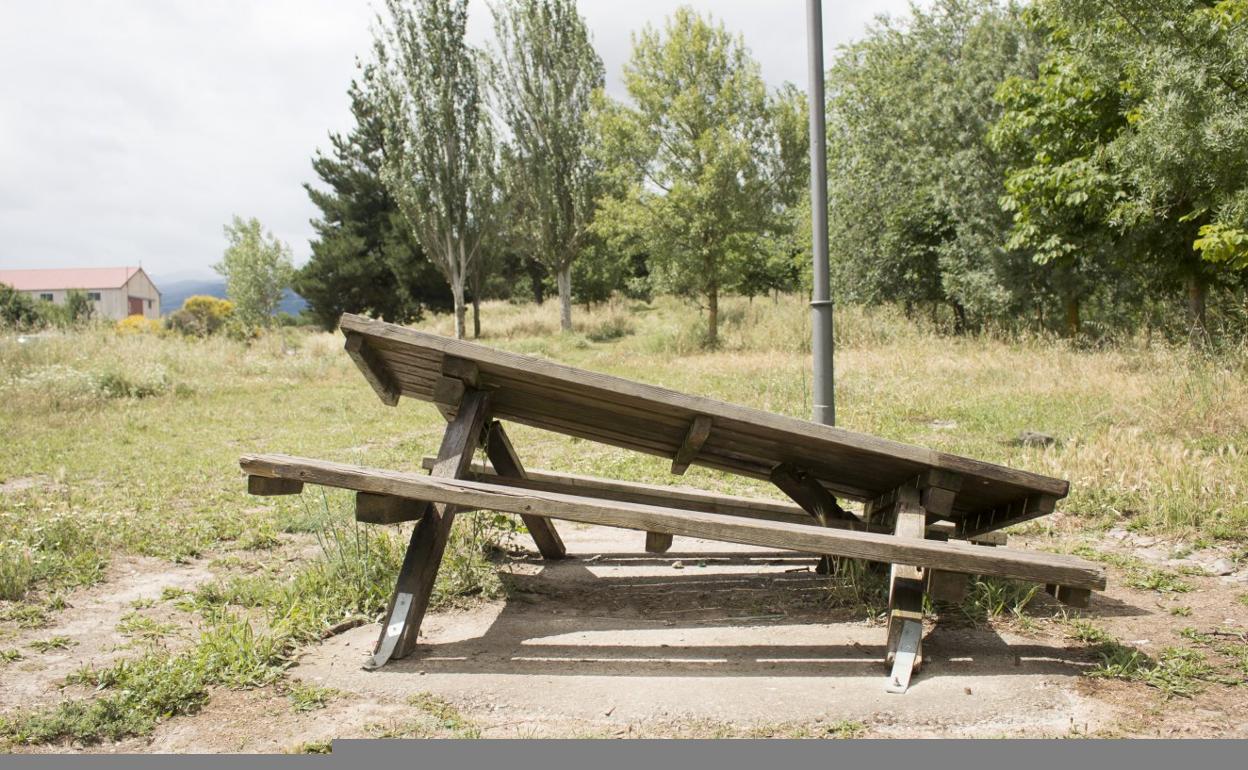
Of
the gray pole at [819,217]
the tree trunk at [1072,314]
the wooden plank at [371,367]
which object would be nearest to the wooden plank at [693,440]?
the wooden plank at [371,367]

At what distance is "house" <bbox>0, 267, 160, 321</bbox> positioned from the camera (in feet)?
336

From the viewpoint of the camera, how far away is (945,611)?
161 inches

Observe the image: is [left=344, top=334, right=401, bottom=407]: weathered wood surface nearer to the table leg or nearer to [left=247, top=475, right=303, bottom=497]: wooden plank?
[left=247, top=475, right=303, bottom=497]: wooden plank

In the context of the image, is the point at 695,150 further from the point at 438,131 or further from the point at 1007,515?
the point at 1007,515

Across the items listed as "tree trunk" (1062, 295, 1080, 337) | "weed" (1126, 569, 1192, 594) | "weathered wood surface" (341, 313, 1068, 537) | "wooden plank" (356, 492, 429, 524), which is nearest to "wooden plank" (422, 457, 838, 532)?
"weathered wood surface" (341, 313, 1068, 537)

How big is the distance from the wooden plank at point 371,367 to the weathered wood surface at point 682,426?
18 mm

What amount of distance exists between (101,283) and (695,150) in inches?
4146

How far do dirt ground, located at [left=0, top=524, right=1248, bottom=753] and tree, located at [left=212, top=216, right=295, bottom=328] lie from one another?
32.7 meters

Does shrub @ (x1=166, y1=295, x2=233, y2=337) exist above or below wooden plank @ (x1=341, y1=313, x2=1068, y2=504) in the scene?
above

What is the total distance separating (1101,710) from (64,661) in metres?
4.02

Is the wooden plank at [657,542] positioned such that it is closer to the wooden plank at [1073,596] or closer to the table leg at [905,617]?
the table leg at [905,617]

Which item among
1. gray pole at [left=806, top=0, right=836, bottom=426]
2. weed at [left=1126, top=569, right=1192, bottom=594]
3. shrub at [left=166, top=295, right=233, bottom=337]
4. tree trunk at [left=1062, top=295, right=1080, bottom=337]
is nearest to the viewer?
weed at [left=1126, top=569, right=1192, bottom=594]

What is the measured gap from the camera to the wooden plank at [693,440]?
144 inches

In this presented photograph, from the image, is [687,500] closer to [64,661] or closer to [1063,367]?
[64,661]
